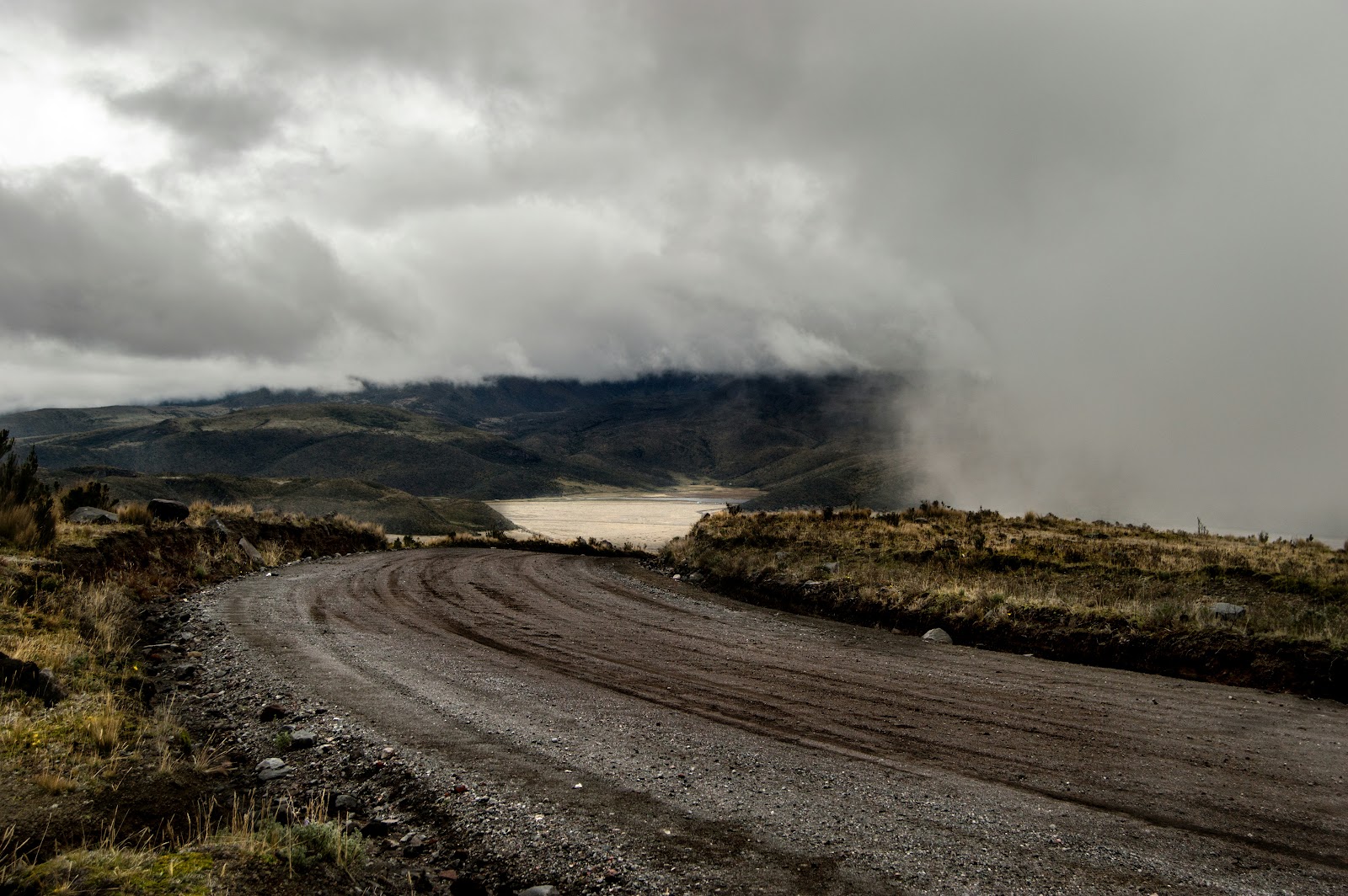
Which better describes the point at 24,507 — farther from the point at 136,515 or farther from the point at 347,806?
the point at 347,806

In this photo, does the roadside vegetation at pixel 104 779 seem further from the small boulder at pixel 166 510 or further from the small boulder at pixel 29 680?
the small boulder at pixel 166 510

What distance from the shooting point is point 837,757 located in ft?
27.1

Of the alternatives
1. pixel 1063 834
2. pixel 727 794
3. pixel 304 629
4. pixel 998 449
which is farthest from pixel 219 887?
pixel 998 449

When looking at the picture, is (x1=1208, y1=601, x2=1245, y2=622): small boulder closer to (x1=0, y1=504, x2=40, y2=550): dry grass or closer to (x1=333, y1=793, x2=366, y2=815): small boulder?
(x1=333, y1=793, x2=366, y2=815): small boulder

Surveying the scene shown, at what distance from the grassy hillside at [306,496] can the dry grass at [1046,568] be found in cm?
5762

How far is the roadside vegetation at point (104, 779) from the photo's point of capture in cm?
489

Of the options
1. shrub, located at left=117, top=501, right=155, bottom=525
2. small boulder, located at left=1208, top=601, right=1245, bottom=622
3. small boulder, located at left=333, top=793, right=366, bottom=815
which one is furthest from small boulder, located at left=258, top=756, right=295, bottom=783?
shrub, located at left=117, top=501, right=155, bottom=525

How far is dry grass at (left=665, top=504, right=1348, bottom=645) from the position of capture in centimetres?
1483

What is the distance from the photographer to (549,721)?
9.35 m

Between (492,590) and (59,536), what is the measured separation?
12.0 m

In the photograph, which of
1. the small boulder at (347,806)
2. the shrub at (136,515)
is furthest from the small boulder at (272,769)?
the shrub at (136,515)

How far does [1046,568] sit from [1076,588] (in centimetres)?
244

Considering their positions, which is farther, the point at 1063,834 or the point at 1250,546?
the point at 1250,546

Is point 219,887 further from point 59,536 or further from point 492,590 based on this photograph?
point 59,536
